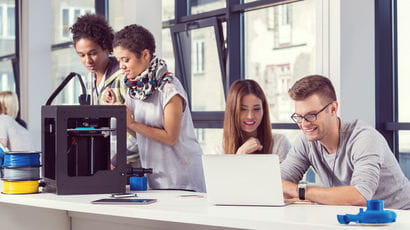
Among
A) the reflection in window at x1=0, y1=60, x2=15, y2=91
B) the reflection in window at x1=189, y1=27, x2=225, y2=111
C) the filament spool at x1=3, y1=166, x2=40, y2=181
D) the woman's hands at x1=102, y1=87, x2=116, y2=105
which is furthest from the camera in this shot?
the reflection in window at x1=0, y1=60, x2=15, y2=91

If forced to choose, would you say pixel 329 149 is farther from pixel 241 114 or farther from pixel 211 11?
pixel 211 11

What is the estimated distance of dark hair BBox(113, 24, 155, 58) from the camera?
3129mm

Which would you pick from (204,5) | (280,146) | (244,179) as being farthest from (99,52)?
(204,5)

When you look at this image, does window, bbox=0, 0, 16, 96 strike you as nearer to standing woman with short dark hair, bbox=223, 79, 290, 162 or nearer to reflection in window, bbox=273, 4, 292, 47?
reflection in window, bbox=273, 4, 292, 47

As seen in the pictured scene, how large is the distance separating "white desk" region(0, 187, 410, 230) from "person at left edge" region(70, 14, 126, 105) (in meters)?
0.64

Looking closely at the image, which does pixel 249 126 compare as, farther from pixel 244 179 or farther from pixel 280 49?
pixel 280 49

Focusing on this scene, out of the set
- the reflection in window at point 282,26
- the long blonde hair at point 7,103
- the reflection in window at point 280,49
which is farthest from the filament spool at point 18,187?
the long blonde hair at point 7,103

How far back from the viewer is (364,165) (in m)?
2.71

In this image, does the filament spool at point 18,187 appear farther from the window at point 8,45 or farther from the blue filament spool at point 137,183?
the window at point 8,45

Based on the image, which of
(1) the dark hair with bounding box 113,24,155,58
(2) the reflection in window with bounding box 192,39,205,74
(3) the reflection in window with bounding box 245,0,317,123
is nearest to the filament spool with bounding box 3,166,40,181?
(1) the dark hair with bounding box 113,24,155,58

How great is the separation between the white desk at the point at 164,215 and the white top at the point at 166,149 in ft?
1.05

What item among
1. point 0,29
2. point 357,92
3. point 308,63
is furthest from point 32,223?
point 0,29

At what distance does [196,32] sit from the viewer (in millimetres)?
5820

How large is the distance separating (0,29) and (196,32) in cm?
325
